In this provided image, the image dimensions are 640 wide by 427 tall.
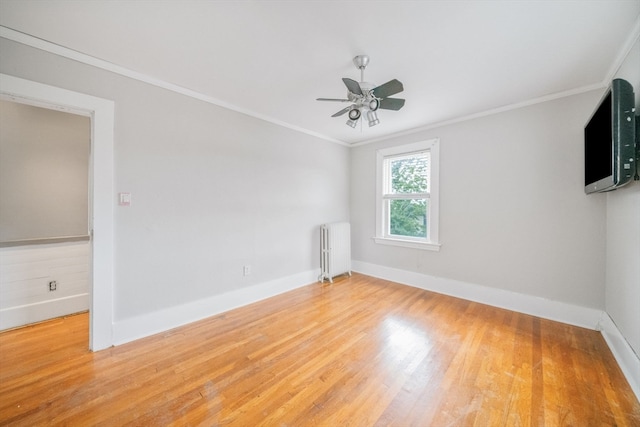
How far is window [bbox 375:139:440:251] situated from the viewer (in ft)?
11.5

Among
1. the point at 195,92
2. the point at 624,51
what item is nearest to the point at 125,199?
the point at 195,92

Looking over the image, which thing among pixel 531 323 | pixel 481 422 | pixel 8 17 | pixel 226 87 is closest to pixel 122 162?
pixel 8 17

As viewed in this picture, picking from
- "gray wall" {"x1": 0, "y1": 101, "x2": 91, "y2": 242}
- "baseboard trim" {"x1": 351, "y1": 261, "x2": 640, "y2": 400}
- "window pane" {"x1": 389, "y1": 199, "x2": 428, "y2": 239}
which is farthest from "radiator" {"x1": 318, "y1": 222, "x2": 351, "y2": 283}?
"gray wall" {"x1": 0, "y1": 101, "x2": 91, "y2": 242}

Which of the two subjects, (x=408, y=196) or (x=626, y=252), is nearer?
(x=626, y=252)

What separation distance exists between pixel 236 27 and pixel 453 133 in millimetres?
2954

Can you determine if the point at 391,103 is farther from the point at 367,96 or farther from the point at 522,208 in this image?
the point at 522,208

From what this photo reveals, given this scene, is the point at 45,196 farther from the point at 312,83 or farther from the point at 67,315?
the point at 312,83

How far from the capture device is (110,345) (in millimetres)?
2086

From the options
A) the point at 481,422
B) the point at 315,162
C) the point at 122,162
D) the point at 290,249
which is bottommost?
the point at 481,422

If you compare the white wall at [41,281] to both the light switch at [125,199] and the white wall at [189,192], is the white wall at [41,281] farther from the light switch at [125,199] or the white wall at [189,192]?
the light switch at [125,199]

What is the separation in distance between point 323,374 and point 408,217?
110 inches

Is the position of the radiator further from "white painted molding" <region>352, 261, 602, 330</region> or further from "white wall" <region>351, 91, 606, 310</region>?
"white wall" <region>351, 91, 606, 310</region>

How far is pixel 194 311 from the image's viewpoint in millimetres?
2584

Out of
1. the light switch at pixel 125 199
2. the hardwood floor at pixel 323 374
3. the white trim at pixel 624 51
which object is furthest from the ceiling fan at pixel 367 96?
the hardwood floor at pixel 323 374
